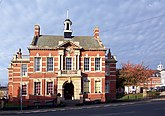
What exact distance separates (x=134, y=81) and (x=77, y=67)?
19.6 m

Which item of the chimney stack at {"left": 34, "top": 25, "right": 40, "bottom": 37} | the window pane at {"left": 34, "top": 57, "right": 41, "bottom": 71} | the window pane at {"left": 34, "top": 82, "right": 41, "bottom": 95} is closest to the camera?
the window pane at {"left": 34, "top": 82, "right": 41, "bottom": 95}

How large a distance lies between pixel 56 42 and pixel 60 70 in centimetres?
643

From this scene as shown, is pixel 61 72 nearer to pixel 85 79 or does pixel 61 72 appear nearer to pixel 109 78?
pixel 85 79

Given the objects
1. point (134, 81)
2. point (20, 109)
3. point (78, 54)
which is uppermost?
point (78, 54)

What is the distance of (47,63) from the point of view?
169 ft

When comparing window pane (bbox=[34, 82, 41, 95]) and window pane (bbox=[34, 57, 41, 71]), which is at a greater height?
window pane (bbox=[34, 57, 41, 71])

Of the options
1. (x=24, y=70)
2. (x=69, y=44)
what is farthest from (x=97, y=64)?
(x=24, y=70)

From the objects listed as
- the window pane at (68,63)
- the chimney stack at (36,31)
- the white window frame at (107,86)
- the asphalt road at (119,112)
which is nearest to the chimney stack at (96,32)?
the window pane at (68,63)

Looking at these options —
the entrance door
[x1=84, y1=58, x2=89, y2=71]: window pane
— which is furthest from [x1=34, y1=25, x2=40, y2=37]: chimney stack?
the entrance door

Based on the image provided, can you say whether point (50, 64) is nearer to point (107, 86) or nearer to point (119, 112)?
point (107, 86)

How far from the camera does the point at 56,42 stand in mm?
53812

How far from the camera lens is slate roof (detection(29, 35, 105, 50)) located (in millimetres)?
51975

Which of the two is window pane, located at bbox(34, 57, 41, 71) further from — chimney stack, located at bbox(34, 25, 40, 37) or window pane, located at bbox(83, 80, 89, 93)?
window pane, located at bbox(83, 80, 89, 93)

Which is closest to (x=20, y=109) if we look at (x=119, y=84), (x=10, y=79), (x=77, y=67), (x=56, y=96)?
(x=56, y=96)
